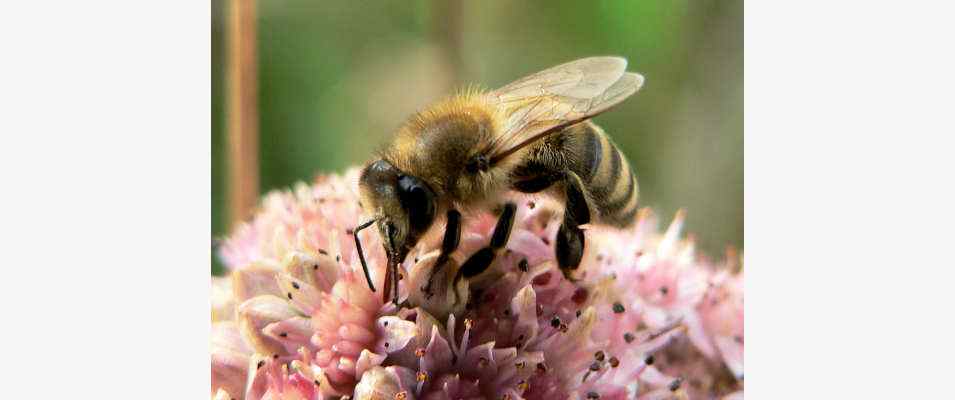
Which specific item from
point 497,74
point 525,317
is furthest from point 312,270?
point 497,74

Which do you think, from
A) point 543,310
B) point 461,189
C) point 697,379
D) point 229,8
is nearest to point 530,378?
point 543,310

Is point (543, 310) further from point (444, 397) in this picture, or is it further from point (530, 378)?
point (444, 397)

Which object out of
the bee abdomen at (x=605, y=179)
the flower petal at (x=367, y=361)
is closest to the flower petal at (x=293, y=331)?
the flower petal at (x=367, y=361)

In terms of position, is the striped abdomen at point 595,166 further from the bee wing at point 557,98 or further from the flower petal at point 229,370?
the flower petal at point 229,370

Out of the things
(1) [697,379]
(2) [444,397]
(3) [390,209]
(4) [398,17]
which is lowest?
(1) [697,379]

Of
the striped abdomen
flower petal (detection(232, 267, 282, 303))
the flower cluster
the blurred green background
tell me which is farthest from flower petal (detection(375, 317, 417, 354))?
the blurred green background

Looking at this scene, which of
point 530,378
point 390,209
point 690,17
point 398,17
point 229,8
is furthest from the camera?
point 398,17

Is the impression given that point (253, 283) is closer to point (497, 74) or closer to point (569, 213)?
point (569, 213)
